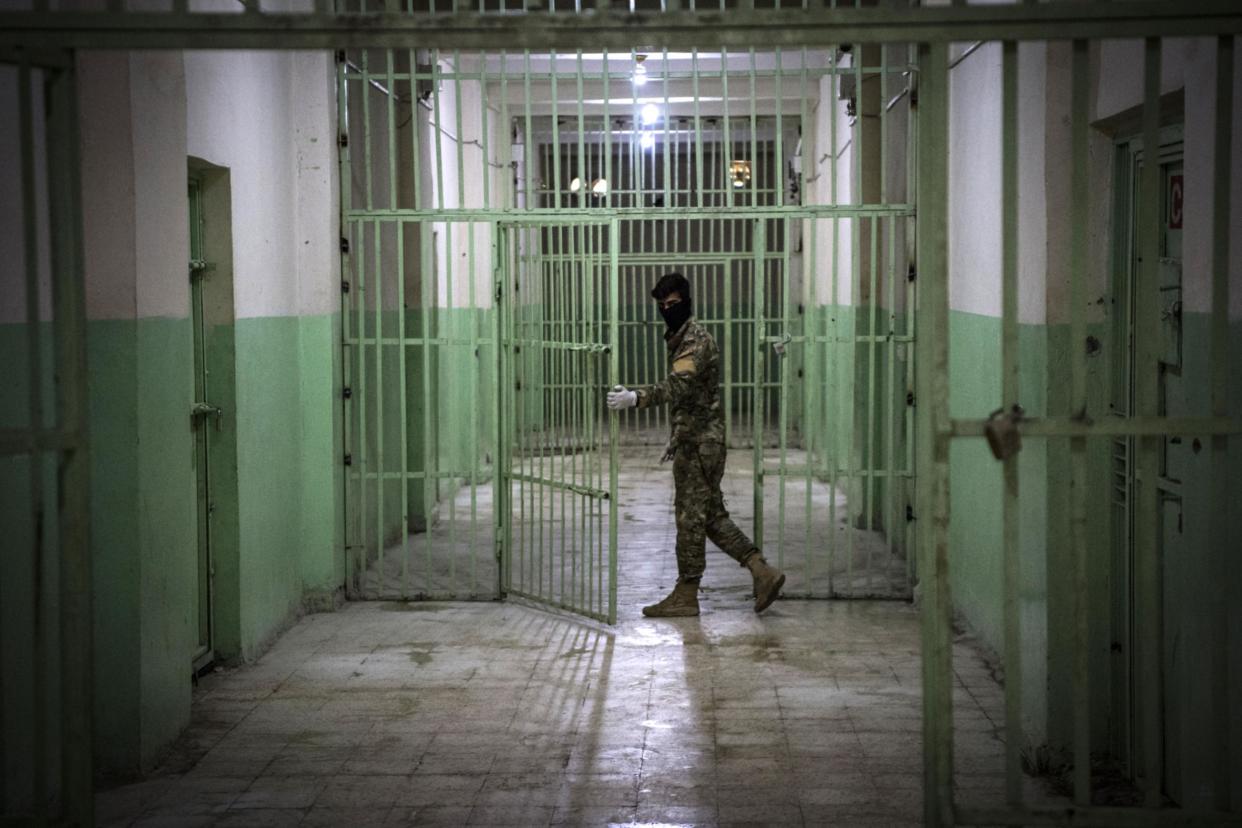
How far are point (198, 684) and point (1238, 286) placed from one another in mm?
4424

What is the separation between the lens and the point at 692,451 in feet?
23.7

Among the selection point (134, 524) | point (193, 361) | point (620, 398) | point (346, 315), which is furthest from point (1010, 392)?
point (346, 315)

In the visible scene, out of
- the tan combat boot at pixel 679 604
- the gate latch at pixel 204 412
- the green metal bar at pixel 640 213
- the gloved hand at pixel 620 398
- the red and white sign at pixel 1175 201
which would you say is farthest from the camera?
the tan combat boot at pixel 679 604

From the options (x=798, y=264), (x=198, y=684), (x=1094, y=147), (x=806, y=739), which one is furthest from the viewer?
(x=798, y=264)

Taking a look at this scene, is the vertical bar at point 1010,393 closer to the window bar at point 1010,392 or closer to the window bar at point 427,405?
the window bar at point 1010,392

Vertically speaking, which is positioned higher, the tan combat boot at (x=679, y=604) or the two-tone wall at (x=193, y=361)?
the two-tone wall at (x=193, y=361)

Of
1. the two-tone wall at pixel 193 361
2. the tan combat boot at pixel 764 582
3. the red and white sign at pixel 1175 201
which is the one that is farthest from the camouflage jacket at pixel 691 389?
the red and white sign at pixel 1175 201

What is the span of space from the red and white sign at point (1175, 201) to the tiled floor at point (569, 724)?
1956 millimetres

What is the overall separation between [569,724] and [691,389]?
220cm

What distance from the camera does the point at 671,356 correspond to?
721 centimetres

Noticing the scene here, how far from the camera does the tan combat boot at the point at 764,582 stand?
23.7 ft

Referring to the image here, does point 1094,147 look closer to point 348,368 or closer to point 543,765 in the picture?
point 543,765

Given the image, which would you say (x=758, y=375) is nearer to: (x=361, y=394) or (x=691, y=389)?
(x=691, y=389)

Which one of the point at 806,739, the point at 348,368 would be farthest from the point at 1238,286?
the point at 348,368
